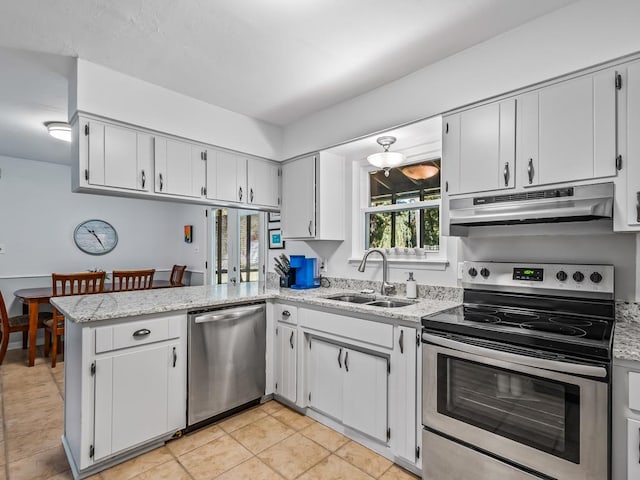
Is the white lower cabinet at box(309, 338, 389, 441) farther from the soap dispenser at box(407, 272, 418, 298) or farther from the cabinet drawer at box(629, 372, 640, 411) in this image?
the cabinet drawer at box(629, 372, 640, 411)

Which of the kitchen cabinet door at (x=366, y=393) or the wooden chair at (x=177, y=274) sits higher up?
the wooden chair at (x=177, y=274)

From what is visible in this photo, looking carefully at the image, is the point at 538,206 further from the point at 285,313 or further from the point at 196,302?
the point at 196,302

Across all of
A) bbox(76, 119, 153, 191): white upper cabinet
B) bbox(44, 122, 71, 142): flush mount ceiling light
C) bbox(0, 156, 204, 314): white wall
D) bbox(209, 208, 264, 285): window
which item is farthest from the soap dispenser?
bbox(0, 156, 204, 314): white wall

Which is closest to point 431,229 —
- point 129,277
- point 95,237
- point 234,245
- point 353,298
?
point 353,298

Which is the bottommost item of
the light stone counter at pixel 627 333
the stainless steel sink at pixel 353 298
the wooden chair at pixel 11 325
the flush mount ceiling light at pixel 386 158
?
the wooden chair at pixel 11 325

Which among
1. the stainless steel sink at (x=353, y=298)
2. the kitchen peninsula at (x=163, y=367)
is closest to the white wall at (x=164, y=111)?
the kitchen peninsula at (x=163, y=367)

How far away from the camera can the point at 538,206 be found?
69.4 inches

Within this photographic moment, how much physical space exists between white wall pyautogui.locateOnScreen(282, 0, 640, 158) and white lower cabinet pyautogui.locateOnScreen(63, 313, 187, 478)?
6.61 ft

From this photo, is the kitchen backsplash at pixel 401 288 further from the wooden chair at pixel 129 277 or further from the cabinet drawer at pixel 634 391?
the wooden chair at pixel 129 277

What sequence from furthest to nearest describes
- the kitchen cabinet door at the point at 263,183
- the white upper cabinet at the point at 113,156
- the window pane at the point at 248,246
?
1. the window pane at the point at 248,246
2. the kitchen cabinet door at the point at 263,183
3. the white upper cabinet at the point at 113,156

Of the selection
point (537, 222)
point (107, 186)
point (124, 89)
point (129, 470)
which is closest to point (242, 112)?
point (124, 89)

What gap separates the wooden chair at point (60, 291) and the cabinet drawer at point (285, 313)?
2472mm

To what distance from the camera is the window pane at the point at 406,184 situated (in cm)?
270

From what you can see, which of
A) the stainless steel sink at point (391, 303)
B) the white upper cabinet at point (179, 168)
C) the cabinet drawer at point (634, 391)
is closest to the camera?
the cabinet drawer at point (634, 391)
